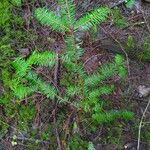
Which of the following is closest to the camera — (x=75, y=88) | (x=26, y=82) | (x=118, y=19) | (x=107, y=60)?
(x=75, y=88)

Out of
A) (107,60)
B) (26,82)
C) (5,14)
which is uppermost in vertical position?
(5,14)

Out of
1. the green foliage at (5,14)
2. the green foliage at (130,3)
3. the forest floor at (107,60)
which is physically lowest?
the forest floor at (107,60)

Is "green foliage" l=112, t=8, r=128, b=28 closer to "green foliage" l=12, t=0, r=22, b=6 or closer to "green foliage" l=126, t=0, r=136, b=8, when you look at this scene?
"green foliage" l=126, t=0, r=136, b=8

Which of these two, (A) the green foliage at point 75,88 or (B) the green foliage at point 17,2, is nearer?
(A) the green foliage at point 75,88

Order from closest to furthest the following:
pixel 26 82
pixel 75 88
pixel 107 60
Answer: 1. pixel 75 88
2. pixel 26 82
3. pixel 107 60

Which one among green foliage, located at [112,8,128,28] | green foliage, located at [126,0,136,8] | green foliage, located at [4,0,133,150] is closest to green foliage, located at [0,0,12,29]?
green foliage, located at [4,0,133,150]

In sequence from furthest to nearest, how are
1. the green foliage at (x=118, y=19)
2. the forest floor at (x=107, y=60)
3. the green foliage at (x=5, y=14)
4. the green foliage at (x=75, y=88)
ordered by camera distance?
the green foliage at (x=118, y=19), the green foliage at (x=5, y=14), the forest floor at (x=107, y=60), the green foliage at (x=75, y=88)

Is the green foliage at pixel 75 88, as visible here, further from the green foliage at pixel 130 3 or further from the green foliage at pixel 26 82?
the green foliage at pixel 130 3

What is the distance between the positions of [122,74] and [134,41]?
0.55 metres

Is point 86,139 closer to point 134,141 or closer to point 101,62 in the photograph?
point 134,141

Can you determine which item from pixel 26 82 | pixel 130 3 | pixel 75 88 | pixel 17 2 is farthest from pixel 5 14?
pixel 130 3

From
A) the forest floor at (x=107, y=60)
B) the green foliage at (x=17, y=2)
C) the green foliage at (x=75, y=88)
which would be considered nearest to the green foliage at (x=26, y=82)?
the green foliage at (x=75, y=88)

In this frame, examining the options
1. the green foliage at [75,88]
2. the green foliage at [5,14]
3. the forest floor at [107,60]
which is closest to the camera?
the green foliage at [75,88]

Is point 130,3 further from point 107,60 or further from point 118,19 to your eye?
point 107,60
